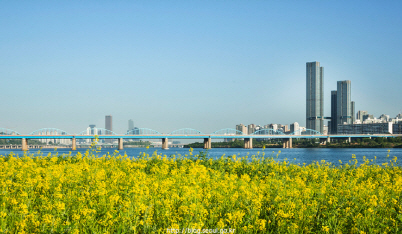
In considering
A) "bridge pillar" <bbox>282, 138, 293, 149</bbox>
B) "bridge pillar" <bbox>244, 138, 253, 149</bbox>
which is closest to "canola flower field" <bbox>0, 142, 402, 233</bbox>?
"bridge pillar" <bbox>244, 138, 253, 149</bbox>

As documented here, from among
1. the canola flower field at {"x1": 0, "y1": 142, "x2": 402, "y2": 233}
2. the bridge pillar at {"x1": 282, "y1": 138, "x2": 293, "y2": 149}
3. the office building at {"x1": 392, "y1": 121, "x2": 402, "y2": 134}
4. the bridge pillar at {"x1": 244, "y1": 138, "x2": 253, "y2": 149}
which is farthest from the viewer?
the office building at {"x1": 392, "y1": 121, "x2": 402, "y2": 134}

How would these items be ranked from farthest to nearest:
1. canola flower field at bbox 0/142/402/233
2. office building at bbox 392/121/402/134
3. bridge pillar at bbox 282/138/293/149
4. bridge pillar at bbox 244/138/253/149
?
office building at bbox 392/121/402/134 < bridge pillar at bbox 282/138/293/149 < bridge pillar at bbox 244/138/253/149 < canola flower field at bbox 0/142/402/233

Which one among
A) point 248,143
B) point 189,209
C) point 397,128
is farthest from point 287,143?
point 189,209

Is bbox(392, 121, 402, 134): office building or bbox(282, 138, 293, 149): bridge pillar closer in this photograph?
bbox(282, 138, 293, 149): bridge pillar

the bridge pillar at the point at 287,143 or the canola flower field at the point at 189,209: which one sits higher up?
the canola flower field at the point at 189,209

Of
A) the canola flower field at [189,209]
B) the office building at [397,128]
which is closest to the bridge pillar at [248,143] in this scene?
the office building at [397,128]

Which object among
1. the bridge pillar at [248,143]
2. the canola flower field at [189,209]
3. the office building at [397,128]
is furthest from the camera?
the office building at [397,128]

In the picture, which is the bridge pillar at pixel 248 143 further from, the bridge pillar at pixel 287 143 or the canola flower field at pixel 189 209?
the canola flower field at pixel 189 209

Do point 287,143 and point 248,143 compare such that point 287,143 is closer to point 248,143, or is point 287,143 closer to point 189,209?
point 248,143

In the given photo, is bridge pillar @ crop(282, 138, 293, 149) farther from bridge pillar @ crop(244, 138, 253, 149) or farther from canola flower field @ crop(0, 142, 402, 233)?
canola flower field @ crop(0, 142, 402, 233)

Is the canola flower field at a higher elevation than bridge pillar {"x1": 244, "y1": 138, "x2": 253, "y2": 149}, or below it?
higher

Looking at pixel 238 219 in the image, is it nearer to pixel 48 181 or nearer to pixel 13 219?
pixel 13 219

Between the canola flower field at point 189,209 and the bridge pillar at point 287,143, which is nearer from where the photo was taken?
the canola flower field at point 189,209

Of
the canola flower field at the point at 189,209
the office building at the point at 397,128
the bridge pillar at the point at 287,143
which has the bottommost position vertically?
the bridge pillar at the point at 287,143
